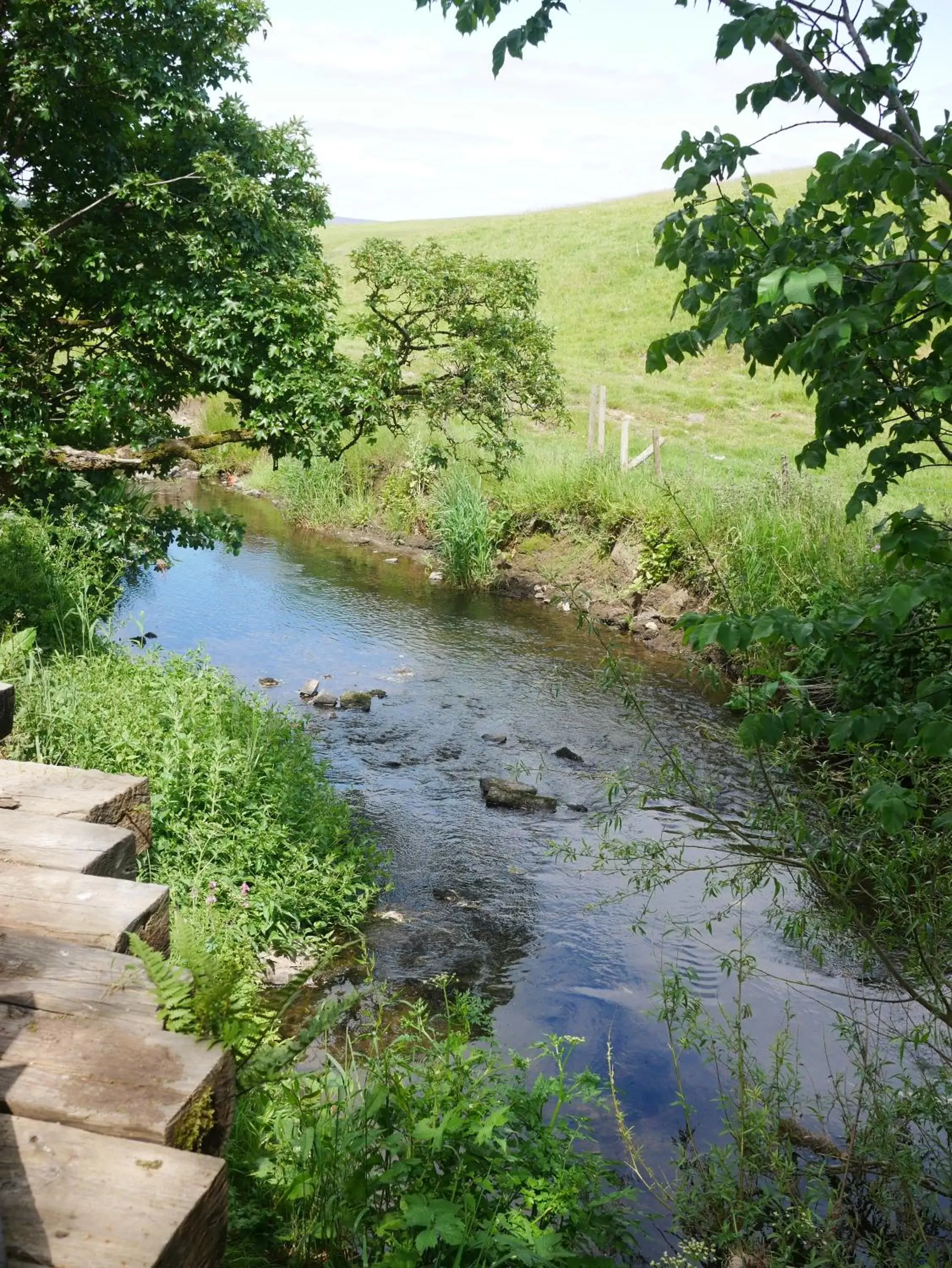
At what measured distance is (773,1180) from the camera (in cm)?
396

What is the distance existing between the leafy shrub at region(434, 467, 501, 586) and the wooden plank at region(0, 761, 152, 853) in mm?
11577

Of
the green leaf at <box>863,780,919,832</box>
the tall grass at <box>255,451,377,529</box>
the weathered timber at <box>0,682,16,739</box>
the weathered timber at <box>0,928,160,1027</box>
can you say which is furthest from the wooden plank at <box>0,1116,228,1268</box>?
the tall grass at <box>255,451,377,529</box>

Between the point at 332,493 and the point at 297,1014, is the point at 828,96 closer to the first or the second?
the point at 297,1014

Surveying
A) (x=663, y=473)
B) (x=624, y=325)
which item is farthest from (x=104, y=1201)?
(x=624, y=325)

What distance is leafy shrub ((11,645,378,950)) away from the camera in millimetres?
5691

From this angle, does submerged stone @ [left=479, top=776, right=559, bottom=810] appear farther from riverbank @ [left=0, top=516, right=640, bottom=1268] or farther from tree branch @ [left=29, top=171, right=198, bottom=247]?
tree branch @ [left=29, top=171, right=198, bottom=247]

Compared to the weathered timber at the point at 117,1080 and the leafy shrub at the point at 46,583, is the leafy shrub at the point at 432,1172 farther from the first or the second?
the leafy shrub at the point at 46,583

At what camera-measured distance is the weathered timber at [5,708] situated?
3.09 metres

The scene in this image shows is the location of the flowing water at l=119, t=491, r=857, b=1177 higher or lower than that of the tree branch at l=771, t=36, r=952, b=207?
lower

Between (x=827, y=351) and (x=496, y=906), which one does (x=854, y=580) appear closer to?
(x=496, y=906)

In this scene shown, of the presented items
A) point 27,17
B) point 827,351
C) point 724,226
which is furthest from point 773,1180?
point 27,17

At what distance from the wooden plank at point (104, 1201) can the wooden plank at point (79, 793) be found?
5.60ft

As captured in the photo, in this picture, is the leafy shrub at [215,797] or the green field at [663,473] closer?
the leafy shrub at [215,797]

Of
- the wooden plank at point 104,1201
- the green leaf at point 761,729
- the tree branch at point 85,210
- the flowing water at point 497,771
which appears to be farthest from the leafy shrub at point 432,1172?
the tree branch at point 85,210
